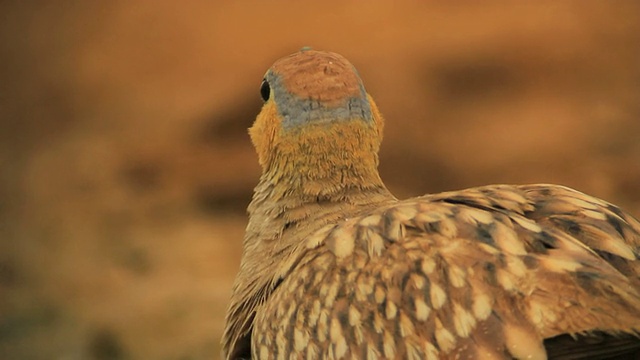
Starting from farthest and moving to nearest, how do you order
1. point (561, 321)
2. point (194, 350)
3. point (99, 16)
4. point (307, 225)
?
point (99, 16) → point (194, 350) → point (307, 225) → point (561, 321)

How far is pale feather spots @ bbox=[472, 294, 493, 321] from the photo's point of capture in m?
2.01

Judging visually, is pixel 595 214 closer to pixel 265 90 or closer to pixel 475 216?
pixel 475 216

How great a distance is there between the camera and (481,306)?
6.62 feet

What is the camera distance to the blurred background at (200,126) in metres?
5.00

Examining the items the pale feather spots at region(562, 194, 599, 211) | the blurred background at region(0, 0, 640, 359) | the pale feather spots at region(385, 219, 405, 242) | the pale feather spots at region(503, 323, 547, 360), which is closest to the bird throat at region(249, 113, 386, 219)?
the pale feather spots at region(385, 219, 405, 242)

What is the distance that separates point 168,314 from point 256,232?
218 cm

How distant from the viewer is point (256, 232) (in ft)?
Result: 9.66

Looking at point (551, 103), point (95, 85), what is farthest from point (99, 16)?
point (551, 103)

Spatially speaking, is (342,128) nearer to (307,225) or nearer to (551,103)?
(307,225)

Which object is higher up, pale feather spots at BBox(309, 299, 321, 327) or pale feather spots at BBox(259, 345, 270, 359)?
pale feather spots at BBox(309, 299, 321, 327)

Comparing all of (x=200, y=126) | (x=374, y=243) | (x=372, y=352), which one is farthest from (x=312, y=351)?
(x=200, y=126)

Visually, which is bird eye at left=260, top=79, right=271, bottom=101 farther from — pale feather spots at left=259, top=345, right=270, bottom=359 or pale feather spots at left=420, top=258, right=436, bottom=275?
pale feather spots at left=420, top=258, right=436, bottom=275

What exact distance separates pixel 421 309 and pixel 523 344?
24cm

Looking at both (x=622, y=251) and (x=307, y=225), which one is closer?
(x=622, y=251)
